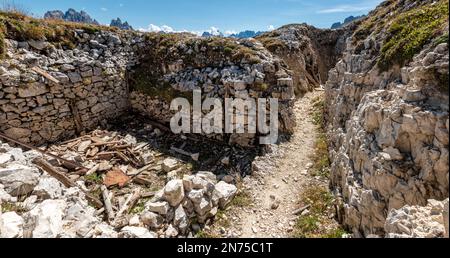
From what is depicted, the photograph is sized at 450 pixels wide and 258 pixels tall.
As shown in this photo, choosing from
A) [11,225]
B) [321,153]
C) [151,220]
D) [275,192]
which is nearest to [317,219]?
[275,192]

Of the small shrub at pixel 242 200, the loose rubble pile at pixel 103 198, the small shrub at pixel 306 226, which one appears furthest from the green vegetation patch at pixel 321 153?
the loose rubble pile at pixel 103 198

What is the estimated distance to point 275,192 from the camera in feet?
37.4

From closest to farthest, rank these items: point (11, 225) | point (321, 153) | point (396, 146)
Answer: point (11, 225)
point (396, 146)
point (321, 153)

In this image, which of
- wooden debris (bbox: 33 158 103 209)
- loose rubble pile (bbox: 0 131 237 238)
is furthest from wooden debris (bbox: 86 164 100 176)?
wooden debris (bbox: 33 158 103 209)

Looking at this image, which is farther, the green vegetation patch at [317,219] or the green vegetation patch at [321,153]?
the green vegetation patch at [321,153]

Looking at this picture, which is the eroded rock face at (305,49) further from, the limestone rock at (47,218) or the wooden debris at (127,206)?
the limestone rock at (47,218)

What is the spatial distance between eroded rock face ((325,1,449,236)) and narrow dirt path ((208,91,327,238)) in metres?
1.94

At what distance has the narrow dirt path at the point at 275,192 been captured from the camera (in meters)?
9.58

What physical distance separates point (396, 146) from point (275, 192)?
5409 mm

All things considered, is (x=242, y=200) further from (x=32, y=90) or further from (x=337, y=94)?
(x=32, y=90)

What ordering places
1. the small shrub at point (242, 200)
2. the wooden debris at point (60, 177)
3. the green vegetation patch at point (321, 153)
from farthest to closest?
the green vegetation patch at point (321, 153) → the small shrub at point (242, 200) → the wooden debris at point (60, 177)

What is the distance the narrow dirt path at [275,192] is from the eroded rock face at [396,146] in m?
1.94

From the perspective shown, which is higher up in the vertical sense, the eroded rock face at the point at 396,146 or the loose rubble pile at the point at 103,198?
the eroded rock face at the point at 396,146

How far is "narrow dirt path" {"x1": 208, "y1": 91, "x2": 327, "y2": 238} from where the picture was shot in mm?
9578
